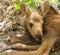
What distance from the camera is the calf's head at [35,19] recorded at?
501 centimetres

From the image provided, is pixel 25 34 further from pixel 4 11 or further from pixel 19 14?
pixel 4 11

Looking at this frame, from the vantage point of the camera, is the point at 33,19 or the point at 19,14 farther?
the point at 19,14

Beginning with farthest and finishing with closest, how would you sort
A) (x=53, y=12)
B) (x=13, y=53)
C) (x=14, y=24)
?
(x=14, y=24) → (x=53, y=12) → (x=13, y=53)


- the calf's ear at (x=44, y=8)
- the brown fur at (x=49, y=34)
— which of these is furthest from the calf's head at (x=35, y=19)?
the brown fur at (x=49, y=34)

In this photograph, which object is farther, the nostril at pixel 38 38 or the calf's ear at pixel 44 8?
the calf's ear at pixel 44 8

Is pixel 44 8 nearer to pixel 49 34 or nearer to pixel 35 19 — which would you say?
pixel 35 19

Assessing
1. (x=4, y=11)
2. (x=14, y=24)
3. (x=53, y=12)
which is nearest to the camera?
(x=53, y=12)

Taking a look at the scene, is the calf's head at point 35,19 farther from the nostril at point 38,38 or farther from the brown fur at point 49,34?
the brown fur at point 49,34

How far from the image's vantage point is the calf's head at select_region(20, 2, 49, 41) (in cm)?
501

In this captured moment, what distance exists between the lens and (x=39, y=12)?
17.8 feet

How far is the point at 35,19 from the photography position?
5.21m

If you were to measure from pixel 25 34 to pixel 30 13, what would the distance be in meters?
0.48

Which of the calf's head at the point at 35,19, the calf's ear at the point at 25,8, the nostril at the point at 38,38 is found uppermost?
the calf's ear at the point at 25,8

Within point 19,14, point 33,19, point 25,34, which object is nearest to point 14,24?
point 19,14
